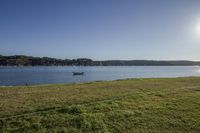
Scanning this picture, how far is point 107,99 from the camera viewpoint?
13.6 metres

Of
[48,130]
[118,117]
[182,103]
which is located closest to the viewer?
[48,130]

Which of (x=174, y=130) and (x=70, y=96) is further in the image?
(x=70, y=96)

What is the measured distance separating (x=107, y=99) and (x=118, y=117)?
2.85m

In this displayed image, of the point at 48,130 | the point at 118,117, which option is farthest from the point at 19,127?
the point at 118,117

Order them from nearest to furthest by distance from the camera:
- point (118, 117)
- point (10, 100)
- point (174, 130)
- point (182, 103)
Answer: point (174, 130) < point (118, 117) < point (10, 100) < point (182, 103)

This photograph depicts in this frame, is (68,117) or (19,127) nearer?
(19,127)

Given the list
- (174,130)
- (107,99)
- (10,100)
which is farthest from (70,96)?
(174,130)

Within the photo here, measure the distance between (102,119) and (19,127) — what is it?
376 cm

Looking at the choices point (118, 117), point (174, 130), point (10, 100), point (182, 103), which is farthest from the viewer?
point (182, 103)

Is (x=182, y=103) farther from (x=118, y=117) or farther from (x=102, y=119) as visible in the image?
(x=102, y=119)

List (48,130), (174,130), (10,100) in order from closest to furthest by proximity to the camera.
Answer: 1. (48,130)
2. (174,130)
3. (10,100)

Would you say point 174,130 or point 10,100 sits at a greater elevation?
point 10,100

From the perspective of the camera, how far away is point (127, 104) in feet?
42.1

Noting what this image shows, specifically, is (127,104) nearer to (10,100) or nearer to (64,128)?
(64,128)
